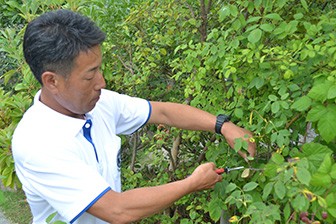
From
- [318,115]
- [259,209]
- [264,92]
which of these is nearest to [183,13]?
[264,92]

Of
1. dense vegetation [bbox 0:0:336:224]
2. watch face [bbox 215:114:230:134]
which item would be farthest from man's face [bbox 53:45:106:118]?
watch face [bbox 215:114:230:134]

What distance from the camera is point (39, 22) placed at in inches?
69.0

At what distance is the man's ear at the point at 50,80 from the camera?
1749mm

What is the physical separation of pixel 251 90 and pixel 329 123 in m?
0.59

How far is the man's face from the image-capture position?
1.74 metres

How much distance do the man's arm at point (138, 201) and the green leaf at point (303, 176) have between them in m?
0.64

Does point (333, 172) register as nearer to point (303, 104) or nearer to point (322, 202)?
point (322, 202)

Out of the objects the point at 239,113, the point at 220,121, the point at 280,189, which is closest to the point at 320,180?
the point at 280,189

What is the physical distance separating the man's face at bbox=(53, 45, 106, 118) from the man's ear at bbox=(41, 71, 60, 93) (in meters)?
0.02

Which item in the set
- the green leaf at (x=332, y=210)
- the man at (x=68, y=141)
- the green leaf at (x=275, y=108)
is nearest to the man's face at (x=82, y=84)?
the man at (x=68, y=141)

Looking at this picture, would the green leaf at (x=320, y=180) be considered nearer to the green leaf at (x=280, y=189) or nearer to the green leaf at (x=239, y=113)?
the green leaf at (x=280, y=189)

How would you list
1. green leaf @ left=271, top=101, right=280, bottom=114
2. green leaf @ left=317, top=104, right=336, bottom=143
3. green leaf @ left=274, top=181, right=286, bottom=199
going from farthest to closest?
green leaf @ left=271, top=101, right=280, bottom=114 → green leaf @ left=317, top=104, right=336, bottom=143 → green leaf @ left=274, top=181, right=286, bottom=199

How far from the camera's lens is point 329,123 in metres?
1.50

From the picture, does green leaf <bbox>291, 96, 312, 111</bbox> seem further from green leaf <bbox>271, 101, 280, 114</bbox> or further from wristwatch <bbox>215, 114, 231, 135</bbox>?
wristwatch <bbox>215, 114, 231, 135</bbox>
